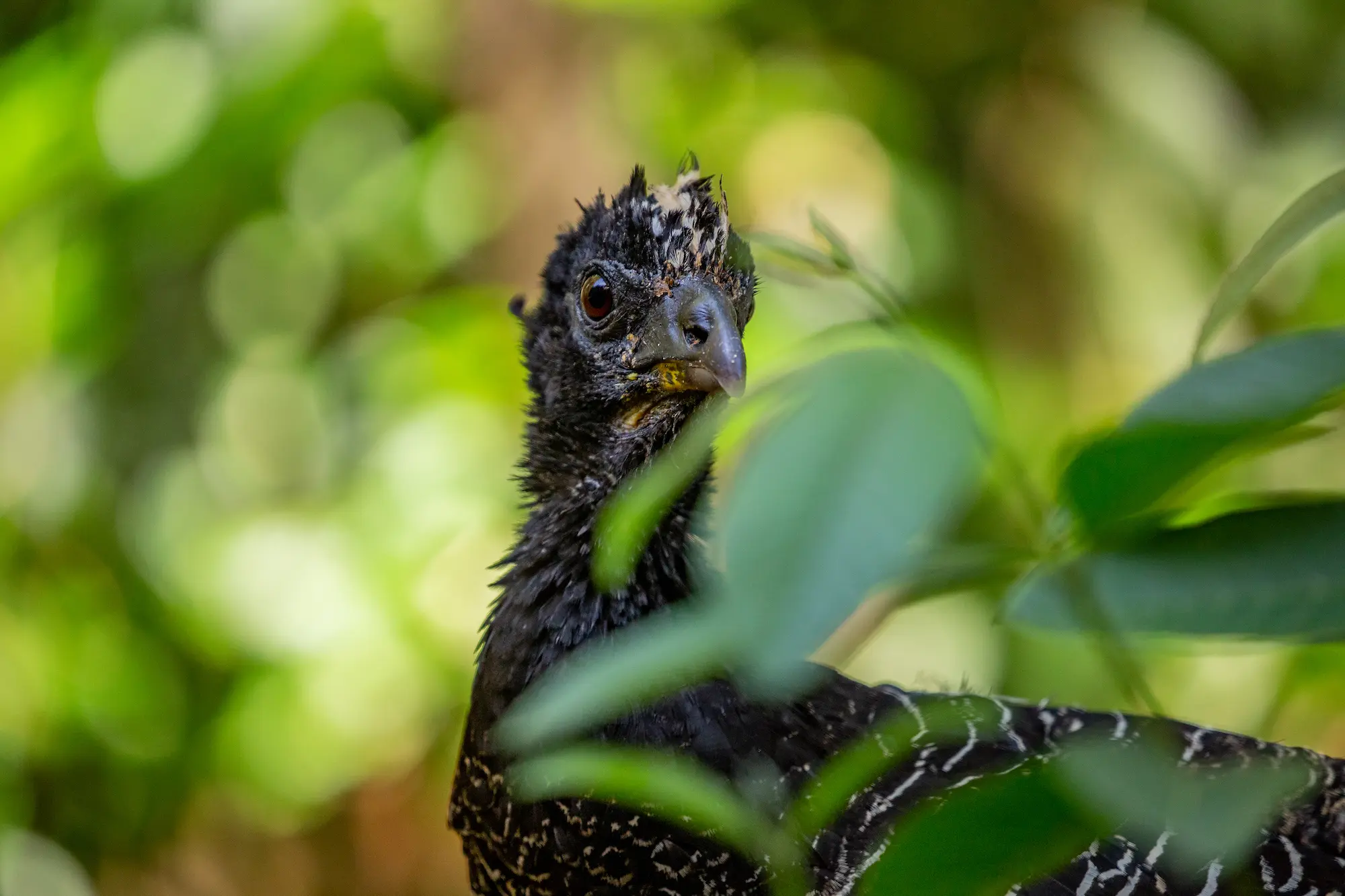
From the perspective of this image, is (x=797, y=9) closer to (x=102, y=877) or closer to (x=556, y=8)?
(x=556, y=8)

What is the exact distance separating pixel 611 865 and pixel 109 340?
2.19m

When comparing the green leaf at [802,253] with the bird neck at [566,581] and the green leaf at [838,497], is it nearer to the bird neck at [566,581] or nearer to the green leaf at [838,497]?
the green leaf at [838,497]

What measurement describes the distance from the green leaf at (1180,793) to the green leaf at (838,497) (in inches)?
4.2

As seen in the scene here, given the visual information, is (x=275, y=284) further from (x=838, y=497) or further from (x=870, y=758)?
(x=838, y=497)

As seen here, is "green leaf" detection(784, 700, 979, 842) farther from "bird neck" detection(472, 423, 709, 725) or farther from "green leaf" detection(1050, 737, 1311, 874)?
"bird neck" detection(472, 423, 709, 725)

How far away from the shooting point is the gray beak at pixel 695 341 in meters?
1.37

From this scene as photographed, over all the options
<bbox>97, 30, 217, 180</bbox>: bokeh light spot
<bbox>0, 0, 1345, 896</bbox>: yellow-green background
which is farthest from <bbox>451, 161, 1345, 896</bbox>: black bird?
<bbox>97, 30, 217, 180</bbox>: bokeh light spot

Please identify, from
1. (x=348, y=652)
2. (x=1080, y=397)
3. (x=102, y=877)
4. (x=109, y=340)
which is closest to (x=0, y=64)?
(x=109, y=340)

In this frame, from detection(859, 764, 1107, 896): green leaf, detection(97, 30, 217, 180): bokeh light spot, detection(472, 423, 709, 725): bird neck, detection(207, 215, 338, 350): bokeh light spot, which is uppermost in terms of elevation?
detection(97, 30, 217, 180): bokeh light spot

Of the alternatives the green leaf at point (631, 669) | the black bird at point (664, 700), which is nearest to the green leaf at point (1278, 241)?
the green leaf at point (631, 669)

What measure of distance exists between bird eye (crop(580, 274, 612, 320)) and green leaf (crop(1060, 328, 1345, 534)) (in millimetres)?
1092

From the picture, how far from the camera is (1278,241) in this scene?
686 mm

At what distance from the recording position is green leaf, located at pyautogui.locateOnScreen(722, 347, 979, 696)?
0.39 meters

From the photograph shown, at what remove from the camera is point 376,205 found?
118 inches
